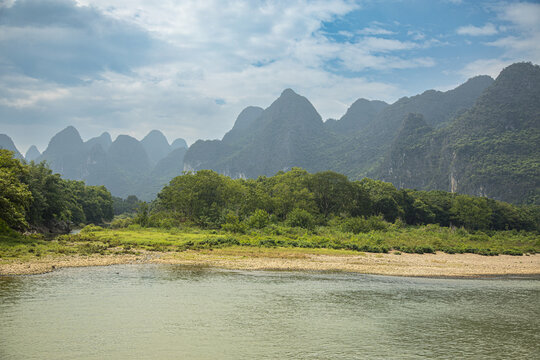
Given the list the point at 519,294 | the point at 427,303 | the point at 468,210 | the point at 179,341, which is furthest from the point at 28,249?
the point at 468,210

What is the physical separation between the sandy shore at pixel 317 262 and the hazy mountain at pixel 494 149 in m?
104

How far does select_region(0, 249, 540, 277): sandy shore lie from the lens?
86.3 feet

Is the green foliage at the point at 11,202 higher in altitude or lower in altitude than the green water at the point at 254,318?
higher

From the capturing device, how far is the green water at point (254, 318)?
11828mm

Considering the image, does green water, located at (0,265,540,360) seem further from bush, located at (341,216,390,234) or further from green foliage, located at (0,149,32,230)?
bush, located at (341,216,390,234)

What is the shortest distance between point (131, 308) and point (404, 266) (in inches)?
876

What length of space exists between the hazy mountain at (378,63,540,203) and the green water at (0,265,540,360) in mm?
121216

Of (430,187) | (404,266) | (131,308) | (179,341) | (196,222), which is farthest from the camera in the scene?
(430,187)

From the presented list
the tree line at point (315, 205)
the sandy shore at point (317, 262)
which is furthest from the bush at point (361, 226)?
the sandy shore at point (317, 262)

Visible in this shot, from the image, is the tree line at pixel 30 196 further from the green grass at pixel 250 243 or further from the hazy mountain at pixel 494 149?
the hazy mountain at pixel 494 149

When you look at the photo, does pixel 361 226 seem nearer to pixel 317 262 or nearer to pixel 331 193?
pixel 331 193

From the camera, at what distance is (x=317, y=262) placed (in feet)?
98.9

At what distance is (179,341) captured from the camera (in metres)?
12.4

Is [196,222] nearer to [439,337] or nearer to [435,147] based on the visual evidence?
[439,337]
